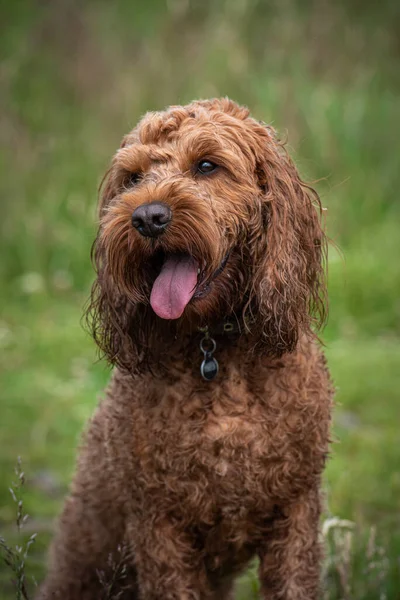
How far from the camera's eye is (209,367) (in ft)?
10.1

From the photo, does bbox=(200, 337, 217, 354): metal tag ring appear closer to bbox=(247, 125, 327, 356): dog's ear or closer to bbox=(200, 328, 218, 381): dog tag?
Answer: bbox=(200, 328, 218, 381): dog tag

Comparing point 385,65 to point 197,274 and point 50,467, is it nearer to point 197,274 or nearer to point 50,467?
point 50,467

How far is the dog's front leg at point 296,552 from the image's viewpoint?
3.18 m

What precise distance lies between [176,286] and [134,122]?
16.6ft

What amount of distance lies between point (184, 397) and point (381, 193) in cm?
479

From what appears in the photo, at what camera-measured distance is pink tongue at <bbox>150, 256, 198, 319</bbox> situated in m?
2.89

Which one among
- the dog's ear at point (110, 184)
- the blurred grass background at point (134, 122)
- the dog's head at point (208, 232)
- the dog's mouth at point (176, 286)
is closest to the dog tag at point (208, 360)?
the dog's head at point (208, 232)

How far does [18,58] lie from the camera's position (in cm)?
820

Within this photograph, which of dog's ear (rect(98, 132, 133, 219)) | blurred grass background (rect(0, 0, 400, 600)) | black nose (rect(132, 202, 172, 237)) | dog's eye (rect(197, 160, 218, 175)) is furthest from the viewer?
blurred grass background (rect(0, 0, 400, 600))

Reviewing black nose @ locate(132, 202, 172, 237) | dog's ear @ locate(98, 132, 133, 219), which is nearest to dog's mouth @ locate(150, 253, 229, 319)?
black nose @ locate(132, 202, 172, 237)

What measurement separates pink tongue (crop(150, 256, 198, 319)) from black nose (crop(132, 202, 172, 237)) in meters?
0.17

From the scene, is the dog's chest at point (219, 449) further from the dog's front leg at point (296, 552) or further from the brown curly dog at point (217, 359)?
the dog's front leg at point (296, 552)

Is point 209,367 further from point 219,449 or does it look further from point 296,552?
point 296,552

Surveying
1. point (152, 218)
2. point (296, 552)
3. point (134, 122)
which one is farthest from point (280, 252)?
point (134, 122)
